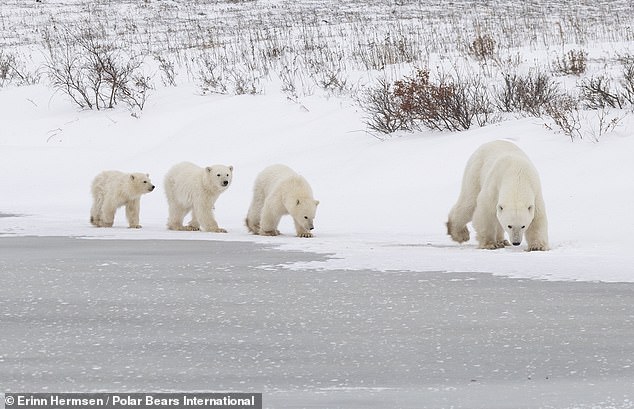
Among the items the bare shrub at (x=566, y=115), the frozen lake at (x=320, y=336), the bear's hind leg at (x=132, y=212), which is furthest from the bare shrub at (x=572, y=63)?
the frozen lake at (x=320, y=336)

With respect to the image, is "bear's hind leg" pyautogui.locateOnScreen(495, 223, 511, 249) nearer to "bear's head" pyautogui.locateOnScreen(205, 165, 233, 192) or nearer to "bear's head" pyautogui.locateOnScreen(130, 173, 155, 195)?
"bear's head" pyautogui.locateOnScreen(205, 165, 233, 192)

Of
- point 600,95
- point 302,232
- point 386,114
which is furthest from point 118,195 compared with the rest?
point 600,95

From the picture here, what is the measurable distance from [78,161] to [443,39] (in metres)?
8.39

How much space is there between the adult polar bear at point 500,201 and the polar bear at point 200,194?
8.56ft

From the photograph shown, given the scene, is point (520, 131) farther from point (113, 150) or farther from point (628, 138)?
point (113, 150)

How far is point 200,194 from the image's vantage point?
10227mm

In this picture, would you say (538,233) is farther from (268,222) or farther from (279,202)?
(268,222)

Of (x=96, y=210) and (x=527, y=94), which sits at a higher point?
(x=527, y=94)

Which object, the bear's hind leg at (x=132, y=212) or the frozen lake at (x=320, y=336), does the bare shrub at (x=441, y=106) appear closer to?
the bear's hind leg at (x=132, y=212)

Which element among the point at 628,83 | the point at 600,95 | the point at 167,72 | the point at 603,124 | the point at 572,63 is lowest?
the point at 603,124

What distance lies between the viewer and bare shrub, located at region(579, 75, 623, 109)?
44.3 feet

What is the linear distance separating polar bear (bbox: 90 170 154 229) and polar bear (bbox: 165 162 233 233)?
1.14ft

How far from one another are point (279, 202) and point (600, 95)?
614 centimetres

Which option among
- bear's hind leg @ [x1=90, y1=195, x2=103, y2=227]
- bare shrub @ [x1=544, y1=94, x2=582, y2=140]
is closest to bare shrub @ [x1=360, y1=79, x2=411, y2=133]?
bare shrub @ [x1=544, y1=94, x2=582, y2=140]
